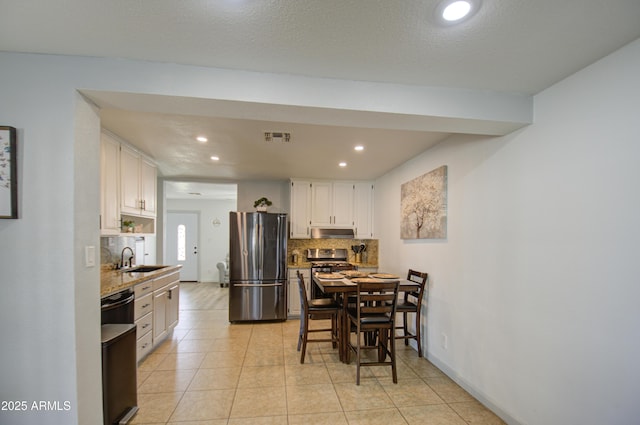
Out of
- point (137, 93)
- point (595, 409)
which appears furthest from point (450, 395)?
point (137, 93)

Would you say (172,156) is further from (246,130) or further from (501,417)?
(501,417)

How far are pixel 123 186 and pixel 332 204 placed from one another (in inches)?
123

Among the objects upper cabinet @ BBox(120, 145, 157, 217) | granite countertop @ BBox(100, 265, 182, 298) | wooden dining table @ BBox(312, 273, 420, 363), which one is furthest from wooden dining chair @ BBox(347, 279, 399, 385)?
upper cabinet @ BBox(120, 145, 157, 217)

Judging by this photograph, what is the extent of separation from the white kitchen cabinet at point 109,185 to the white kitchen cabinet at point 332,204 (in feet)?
9.54

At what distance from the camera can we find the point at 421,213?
3.42 meters

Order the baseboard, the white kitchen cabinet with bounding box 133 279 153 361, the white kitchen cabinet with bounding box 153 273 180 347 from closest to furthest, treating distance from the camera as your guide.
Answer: the baseboard → the white kitchen cabinet with bounding box 133 279 153 361 → the white kitchen cabinet with bounding box 153 273 180 347

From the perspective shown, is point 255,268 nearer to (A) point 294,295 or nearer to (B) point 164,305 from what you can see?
(A) point 294,295

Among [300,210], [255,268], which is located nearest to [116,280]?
[255,268]

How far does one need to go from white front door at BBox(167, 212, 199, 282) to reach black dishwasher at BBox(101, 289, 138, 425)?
235 inches

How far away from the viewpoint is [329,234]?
5.15 meters

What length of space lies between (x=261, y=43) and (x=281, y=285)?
12.5ft

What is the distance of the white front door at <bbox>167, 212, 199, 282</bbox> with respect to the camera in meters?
8.10

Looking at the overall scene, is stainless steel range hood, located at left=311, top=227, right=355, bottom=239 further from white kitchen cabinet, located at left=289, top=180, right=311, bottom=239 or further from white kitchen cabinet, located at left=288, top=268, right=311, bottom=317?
white kitchen cabinet, located at left=288, top=268, right=311, bottom=317

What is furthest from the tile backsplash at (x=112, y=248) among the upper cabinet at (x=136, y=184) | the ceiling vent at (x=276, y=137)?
the ceiling vent at (x=276, y=137)
